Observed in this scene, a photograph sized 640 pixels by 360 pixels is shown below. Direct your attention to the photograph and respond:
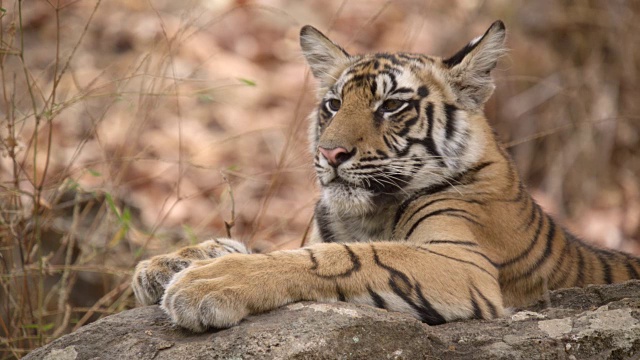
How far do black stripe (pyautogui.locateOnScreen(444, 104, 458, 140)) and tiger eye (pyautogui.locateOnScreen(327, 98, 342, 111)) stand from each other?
510 millimetres

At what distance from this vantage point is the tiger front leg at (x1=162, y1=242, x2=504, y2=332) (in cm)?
271

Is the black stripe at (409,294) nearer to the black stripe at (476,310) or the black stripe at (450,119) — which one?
the black stripe at (476,310)

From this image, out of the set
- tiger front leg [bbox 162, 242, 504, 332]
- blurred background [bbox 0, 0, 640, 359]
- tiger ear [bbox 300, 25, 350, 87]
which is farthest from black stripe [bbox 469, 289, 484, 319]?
blurred background [bbox 0, 0, 640, 359]

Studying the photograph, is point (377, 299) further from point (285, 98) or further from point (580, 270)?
point (285, 98)

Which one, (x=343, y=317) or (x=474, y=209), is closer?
(x=343, y=317)

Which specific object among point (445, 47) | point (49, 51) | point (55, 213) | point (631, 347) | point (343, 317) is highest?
point (49, 51)

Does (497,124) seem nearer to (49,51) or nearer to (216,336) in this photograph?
(49,51)

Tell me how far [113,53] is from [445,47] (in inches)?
140

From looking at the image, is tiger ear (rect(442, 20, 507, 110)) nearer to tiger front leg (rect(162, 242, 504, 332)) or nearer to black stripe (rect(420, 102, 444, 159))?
black stripe (rect(420, 102, 444, 159))

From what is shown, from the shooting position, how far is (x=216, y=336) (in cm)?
269

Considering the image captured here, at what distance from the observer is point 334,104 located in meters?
4.14

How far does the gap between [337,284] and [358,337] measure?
30 cm

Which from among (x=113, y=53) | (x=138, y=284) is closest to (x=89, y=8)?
(x=113, y=53)

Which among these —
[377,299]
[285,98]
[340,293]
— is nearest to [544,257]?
[377,299]
